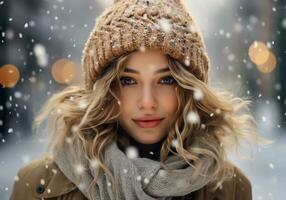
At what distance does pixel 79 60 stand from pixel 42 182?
46.0ft

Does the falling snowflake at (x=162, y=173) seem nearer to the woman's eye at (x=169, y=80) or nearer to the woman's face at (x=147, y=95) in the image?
the woman's face at (x=147, y=95)

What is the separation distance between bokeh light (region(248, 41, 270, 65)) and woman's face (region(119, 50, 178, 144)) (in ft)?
53.4

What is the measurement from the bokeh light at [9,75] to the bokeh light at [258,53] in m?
8.09

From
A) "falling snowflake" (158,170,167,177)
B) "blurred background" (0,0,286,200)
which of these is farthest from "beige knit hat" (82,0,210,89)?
"blurred background" (0,0,286,200)

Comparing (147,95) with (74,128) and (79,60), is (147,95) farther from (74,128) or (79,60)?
(79,60)

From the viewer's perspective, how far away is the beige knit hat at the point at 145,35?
3451 mm

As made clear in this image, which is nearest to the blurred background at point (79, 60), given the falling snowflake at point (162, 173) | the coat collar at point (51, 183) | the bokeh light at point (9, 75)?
the bokeh light at point (9, 75)

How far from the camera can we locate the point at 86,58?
3705 millimetres

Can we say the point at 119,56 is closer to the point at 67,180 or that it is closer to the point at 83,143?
the point at 83,143

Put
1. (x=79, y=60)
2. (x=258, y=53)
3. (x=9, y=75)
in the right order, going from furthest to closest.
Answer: (x=258, y=53) < (x=79, y=60) < (x=9, y=75)

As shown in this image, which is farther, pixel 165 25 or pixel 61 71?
pixel 61 71

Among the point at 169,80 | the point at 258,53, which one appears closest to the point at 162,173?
the point at 169,80

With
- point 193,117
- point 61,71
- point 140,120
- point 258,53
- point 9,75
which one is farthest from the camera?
point 258,53

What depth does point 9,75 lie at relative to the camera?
49.5 feet
